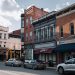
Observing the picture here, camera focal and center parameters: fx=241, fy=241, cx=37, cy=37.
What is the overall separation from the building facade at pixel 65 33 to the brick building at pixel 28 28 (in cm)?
1130

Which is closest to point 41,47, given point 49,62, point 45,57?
point 45,57

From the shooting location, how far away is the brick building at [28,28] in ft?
165

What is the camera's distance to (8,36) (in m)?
75.6

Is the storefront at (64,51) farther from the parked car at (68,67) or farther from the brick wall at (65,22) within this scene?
the parked car at (68,67)

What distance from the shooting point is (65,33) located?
3797 cm

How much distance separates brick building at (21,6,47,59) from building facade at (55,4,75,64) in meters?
11.3

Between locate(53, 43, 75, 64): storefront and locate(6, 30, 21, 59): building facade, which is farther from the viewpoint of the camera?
locate(6, 30, 21, 59): building facade

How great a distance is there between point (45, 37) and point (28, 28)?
8615mm

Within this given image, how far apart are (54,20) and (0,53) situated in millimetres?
36137

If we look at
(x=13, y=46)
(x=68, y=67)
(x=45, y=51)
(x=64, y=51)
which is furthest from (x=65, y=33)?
(x=13, y=46)

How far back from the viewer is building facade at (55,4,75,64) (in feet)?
119

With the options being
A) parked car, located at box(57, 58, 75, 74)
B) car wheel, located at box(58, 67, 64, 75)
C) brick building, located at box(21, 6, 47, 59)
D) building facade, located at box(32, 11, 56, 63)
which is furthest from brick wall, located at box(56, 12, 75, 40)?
parked car, located at box(57, 58, 75, 74)

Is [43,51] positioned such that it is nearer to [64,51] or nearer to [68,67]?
[64,51]

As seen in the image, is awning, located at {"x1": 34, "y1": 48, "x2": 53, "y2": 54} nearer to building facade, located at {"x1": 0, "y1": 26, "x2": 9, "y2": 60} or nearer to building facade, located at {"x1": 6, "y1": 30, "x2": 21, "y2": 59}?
building facade, located at {"x1": 0, "y1": 26, "x2": 9, "y2": 60}
